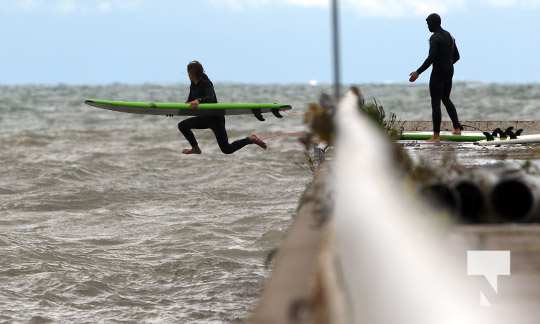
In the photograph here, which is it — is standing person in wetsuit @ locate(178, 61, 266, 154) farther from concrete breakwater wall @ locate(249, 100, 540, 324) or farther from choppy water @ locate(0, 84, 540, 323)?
concrete breakwater wall @ locate(249, 100, 540, 324)

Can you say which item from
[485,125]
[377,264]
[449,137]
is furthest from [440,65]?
[377,264]

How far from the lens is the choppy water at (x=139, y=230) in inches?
512

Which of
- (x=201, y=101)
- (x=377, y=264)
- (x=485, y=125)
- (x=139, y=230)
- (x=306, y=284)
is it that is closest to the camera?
(x=306, y=284)

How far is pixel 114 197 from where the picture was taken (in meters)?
26.3

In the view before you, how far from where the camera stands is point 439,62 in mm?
15812

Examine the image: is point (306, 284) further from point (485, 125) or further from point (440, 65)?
point (485, 125)

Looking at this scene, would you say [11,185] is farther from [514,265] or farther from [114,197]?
[514,265]

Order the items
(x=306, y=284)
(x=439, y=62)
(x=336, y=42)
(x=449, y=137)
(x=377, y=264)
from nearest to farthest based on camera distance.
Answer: (x=306, y=284) < (x=377, y=264) < (x=336, y=42) < (x=439, y=62) < (x=449, y=137)

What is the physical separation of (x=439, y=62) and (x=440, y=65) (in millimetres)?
54

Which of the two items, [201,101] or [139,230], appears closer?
[201,101]

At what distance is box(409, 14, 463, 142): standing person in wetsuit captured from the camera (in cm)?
1568

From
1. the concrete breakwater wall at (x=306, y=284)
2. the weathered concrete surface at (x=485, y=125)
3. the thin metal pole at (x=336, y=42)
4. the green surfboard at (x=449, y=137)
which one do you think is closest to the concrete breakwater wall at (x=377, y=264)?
the concrete breakwater wall at (x=306, y=284)

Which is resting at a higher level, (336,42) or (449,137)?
(336,42)

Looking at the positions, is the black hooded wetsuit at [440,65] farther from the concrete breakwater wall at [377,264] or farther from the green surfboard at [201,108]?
the concrete breakwater wall at [377,264]
